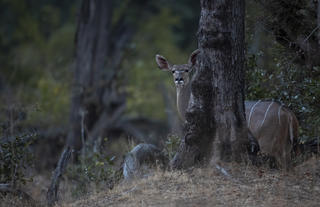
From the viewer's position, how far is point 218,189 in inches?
247

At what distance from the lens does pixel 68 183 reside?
1009 centimetres

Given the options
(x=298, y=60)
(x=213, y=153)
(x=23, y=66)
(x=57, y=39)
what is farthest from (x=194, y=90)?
(x=57, y=39)

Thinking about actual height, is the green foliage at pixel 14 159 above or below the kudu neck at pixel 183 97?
below

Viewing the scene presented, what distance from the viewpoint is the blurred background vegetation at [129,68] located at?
8109 mm

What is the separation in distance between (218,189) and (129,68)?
11.7 m

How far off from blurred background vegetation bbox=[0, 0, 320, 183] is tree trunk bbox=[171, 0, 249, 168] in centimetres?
118

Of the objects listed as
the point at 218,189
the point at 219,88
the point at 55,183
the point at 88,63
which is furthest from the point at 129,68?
the point at 218,189

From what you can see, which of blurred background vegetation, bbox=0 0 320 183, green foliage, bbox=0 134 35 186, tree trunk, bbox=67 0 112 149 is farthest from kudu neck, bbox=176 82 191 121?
tree trunk, bbox=67 0 112 149

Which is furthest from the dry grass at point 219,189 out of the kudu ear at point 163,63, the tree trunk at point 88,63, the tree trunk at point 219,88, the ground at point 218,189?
the tree trunk at point 88,63

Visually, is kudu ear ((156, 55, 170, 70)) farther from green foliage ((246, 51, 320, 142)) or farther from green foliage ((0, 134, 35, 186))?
green foliage ((0, 134, 35, 186))

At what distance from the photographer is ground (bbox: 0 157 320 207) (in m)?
5.93

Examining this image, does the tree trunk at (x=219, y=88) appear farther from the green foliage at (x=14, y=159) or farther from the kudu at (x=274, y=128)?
the green foliage at (x=14, y=159)

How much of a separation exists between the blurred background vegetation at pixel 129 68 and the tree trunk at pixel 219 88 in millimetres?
1184

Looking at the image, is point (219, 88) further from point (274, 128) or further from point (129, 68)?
point (129, 68)
